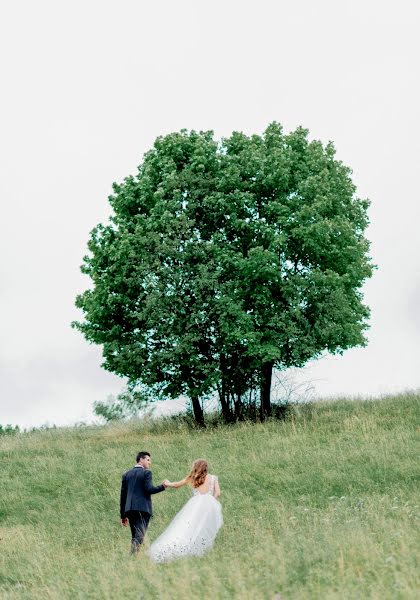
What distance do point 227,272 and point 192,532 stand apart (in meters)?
17.9

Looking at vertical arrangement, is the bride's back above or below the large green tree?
below

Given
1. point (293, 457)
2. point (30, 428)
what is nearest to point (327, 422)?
point (293, 457)

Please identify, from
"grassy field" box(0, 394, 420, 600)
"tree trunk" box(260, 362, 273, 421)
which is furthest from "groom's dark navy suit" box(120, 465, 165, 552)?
"tree trunk" box(260, 362, 273, 421)

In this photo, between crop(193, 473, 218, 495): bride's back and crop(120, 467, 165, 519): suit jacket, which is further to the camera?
crop(120, 467, 165, 519): suit jacket

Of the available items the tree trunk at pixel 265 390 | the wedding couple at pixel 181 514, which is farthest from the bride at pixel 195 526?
the tree trunk at pixel 265 390

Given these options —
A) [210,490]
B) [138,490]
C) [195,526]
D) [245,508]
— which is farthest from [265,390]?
[195,526]

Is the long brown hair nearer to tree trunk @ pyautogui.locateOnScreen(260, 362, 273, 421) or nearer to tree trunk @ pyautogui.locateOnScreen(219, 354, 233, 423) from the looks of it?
tree trunk @ pyautogui.locateOnScreen(219, 354, 233, 423)

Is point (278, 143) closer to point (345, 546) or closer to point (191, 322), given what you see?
point (191, 322)

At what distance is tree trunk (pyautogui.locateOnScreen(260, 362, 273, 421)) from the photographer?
32.0 meters

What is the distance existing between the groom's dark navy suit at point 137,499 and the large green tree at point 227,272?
46.5 feet

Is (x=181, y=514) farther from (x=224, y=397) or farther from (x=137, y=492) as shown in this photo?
(x=224, y=397)

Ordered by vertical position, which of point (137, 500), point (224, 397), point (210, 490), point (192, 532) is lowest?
point (192, 532)

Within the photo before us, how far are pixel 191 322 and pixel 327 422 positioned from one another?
21.8 feet

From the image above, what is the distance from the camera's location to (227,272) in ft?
99.9
